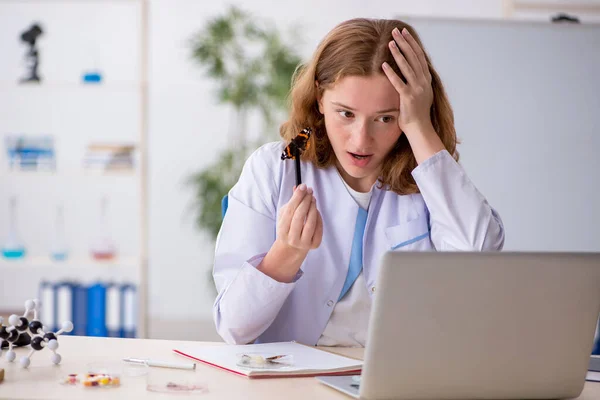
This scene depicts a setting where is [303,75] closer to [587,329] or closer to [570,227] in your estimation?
[587,329]

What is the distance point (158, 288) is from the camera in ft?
15.1

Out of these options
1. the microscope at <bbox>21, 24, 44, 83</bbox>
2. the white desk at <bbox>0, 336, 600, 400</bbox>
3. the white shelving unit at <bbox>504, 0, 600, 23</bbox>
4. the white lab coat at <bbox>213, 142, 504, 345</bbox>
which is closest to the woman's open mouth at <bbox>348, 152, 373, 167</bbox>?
the white lab coat at <bbox>213, 142, 504, 345</bbox>

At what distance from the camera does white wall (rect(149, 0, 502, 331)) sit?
4.52 meters

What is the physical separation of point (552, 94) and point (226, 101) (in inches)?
67.3

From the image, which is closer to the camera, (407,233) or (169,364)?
(169,364)

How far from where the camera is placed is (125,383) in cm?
112

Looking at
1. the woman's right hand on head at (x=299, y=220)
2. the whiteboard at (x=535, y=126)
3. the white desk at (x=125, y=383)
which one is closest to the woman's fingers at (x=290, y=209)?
the woman's right hand on head at (x=299, y=220)

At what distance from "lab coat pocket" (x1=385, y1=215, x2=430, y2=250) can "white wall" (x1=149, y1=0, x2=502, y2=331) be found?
2982 millimetres

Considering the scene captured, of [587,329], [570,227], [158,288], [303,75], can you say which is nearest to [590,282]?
[587,329]

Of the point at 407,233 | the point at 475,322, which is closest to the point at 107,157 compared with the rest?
the point at 407,233

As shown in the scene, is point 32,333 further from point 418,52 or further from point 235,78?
point 235,78

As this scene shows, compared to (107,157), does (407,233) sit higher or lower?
lower

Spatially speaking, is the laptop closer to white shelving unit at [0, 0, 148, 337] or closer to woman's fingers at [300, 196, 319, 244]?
woman's fingers at [300, 196, 319, 244]

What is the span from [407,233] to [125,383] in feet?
2.44
